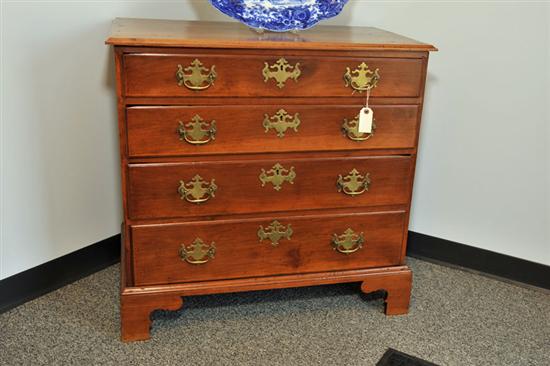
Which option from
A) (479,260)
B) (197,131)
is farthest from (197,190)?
(479,260)

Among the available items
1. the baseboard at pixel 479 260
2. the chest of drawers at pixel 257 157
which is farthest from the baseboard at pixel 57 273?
the baseboard at pixel 479 260

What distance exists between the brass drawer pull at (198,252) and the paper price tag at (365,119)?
500 millimetres

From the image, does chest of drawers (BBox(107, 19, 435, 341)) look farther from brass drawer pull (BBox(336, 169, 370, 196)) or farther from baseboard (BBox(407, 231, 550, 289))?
baseboard (BBox(407, 231, 550, 289))

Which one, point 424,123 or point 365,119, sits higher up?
point 365,119

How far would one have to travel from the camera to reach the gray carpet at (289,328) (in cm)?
147

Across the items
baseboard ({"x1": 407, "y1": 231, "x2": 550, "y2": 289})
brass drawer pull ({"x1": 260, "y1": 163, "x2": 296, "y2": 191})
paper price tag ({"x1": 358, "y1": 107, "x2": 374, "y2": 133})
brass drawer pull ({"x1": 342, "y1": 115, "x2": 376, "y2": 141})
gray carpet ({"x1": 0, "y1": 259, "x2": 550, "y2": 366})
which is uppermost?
paper price tag ({"x1": 358, "y1": 107, "x2": 374, "y2": 133})

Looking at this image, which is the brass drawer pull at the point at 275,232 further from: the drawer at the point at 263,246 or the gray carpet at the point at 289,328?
the gray carpet at the point at 289,328

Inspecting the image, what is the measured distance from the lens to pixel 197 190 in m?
1.44

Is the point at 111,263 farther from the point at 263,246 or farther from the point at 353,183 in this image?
the point at 353,183

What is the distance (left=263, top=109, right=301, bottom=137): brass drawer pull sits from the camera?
1.43 metres

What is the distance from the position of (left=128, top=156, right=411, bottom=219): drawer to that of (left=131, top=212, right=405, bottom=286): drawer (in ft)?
0.15

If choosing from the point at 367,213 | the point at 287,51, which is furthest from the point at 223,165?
the point at 367,213

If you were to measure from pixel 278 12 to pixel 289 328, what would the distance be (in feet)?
2.87

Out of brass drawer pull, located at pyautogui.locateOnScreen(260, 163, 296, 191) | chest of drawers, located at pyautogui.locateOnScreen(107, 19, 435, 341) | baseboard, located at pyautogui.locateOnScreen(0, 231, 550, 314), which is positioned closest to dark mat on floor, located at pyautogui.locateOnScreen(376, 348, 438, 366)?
chest of drawers, located at pyautogui.locateOnScreen(107, 19, 435, 341)
